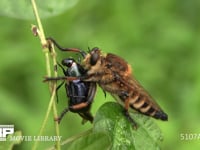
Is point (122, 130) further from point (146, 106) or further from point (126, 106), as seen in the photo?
point (146, 106)

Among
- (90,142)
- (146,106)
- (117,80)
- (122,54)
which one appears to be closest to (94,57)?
(117,80)

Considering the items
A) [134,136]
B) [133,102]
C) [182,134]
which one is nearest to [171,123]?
[182,134]

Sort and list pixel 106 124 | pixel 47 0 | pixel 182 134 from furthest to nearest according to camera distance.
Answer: pixel 182 134 < pixel 47 0 < pixel 106 124

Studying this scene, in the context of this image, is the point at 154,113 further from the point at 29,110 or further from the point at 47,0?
the point at 29,110

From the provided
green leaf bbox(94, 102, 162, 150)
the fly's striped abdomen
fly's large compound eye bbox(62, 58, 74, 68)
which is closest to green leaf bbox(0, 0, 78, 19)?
fly's large compound eye bbox(62, 58, 74, 68)

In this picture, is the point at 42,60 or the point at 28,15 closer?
the point at 28,15

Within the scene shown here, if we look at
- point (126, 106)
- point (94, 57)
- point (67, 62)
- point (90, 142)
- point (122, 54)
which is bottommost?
point (90, 142)

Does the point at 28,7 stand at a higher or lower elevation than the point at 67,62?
higher

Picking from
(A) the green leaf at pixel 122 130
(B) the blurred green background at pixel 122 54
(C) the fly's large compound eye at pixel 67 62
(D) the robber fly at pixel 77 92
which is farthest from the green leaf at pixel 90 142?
(B) the blurred green background at pixel 122 54
